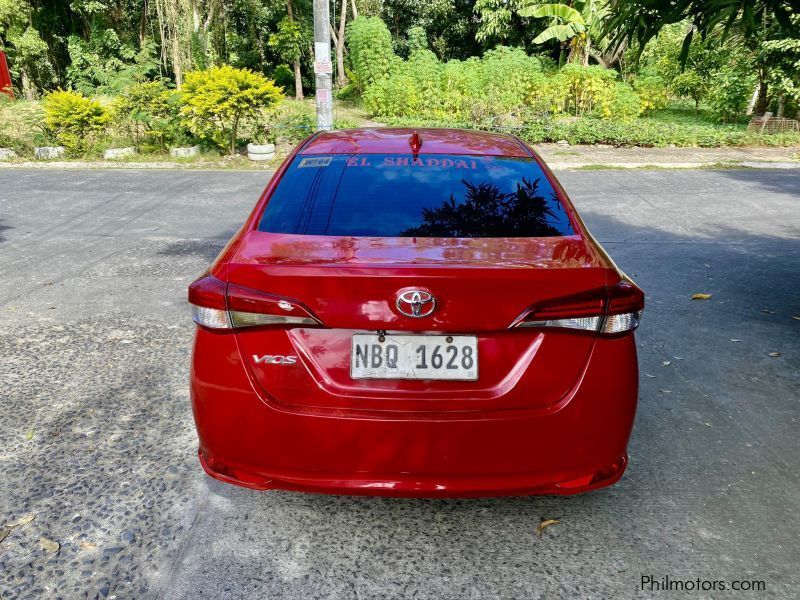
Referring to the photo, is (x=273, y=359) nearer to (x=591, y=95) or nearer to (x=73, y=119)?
(x=73, y=119)

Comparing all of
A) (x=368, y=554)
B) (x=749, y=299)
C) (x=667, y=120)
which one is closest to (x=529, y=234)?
(x=368, y=554)

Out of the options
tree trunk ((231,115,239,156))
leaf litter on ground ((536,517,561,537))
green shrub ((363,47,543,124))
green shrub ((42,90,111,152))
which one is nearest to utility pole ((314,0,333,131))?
tree trunk ((231,115,239,156))

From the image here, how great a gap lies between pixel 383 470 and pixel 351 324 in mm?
519

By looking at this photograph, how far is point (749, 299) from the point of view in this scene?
559cm

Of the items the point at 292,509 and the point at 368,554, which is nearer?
the point at 368,554

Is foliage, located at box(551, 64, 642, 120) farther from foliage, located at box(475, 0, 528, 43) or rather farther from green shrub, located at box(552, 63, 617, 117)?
foliage, located at box(475, 0, 528, 43)

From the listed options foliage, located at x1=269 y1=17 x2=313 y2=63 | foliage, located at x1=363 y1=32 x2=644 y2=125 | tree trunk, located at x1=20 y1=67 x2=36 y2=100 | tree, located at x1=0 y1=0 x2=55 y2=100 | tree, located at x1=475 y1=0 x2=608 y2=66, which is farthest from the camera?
tree trunk, located at x1=20 y1=67 x2=36 y2=100

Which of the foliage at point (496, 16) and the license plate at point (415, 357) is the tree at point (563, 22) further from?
the license plate at point (415, 357)

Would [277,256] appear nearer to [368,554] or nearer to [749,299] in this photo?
[368,554]

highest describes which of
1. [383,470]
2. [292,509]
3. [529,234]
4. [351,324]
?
[529,234]

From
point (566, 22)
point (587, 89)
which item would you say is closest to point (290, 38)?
point (566, 22)

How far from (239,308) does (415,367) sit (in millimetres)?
632

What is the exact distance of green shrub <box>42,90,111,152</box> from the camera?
15.0m

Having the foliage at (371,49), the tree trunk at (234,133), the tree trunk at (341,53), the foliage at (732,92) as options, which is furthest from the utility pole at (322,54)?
the tree trunk at (341,53)
